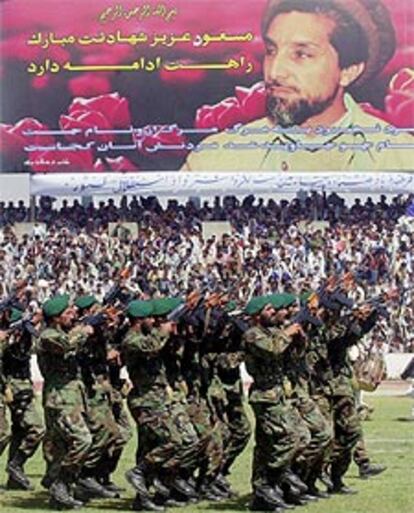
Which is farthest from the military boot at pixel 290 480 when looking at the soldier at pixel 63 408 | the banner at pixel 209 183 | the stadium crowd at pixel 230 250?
the banner at pixel 209 183

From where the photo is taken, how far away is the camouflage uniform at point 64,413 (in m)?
13.7

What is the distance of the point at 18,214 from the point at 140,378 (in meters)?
25.0

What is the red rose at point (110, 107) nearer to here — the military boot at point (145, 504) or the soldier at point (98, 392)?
the soldier at point (98, 392)

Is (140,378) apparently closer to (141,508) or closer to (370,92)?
(141,508)

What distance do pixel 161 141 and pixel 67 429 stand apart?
2794cm

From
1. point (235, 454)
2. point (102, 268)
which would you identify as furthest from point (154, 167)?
point (235, 454)

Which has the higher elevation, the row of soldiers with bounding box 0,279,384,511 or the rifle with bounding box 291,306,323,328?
the rifle with bounding box 291,306,323,328

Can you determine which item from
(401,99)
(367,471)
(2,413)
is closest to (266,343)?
(2,413)

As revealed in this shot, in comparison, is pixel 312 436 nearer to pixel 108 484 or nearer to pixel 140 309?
pixel 140 309

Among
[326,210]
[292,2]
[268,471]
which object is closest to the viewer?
[268,471]

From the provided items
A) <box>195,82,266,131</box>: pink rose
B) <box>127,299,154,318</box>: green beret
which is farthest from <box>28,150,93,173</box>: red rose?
<box>127,299,154,318</box>: green beret

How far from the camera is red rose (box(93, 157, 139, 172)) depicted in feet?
135

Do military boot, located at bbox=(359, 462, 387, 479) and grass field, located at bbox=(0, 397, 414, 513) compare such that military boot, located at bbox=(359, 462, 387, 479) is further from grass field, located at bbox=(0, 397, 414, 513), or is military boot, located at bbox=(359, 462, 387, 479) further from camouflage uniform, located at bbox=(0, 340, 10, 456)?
camouflage uniform, located at bbox=(0, 340, 10, 456)

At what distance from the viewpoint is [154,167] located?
41.3 metres
